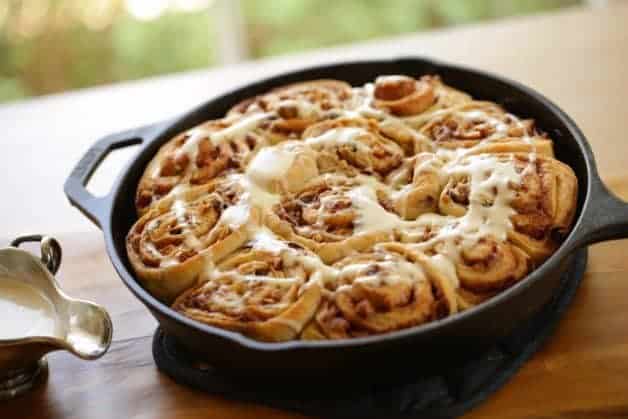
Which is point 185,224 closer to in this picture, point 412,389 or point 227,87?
point 412,389

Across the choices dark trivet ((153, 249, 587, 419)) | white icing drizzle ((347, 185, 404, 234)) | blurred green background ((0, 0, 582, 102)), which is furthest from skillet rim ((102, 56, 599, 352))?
blurred green background ((0, 0, 582, 102))

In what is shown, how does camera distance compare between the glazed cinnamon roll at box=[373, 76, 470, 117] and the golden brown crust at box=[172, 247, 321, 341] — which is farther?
the glazed cinnamon roll at box=[373, 76, 470, 117]

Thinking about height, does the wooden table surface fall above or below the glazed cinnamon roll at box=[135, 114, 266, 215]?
below

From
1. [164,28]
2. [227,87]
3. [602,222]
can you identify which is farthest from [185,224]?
[164,28]

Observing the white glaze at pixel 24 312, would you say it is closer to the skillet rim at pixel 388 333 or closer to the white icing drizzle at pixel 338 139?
the skillet rim at pixel 388 333

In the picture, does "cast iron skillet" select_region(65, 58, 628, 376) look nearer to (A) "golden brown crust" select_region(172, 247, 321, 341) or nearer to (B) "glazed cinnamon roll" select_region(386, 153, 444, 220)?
(A) "golden brown crust" select_region(172, 247, 321, 341)

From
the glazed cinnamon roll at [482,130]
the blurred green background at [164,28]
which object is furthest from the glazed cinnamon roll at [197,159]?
the blurred green background at [164,28]

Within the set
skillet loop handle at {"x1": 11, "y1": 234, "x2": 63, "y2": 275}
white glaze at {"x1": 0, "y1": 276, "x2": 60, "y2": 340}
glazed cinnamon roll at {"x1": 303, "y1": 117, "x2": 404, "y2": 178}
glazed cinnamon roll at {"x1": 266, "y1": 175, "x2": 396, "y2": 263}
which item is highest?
glazed cinnamon roll at {"x1": 303, "y1": 117, "x2": 404, "y2": 178}
